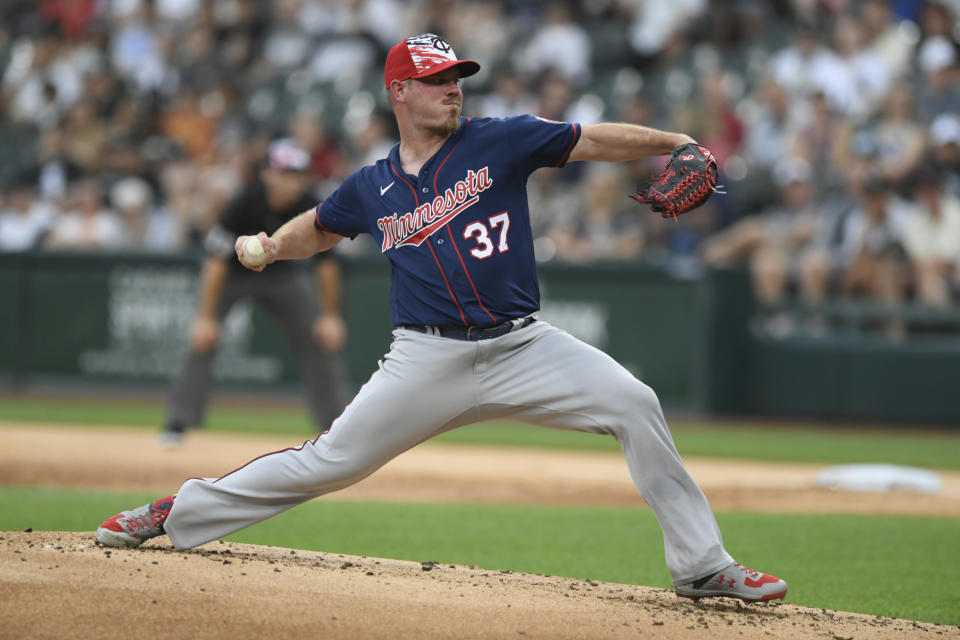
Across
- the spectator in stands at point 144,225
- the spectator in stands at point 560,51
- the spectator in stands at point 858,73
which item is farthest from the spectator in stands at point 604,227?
the spectator in stands at point 144,225

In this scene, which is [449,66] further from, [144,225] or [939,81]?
[144,225]

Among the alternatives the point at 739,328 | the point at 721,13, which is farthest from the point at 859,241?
the point at 721,13

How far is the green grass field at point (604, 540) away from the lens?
5707 mm

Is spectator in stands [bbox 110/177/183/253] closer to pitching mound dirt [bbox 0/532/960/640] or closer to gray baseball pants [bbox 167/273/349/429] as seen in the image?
gray baseball pants [bbox 167/273/349/429]

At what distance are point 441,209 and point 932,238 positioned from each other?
9241 millimetres

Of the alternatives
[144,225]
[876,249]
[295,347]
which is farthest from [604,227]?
[144,225]

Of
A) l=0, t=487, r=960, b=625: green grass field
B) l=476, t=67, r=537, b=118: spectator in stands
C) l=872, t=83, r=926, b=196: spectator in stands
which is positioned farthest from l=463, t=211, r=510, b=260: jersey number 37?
l=476, t=67, r=537, b=118: spectator in stands

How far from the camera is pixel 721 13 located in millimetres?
16141

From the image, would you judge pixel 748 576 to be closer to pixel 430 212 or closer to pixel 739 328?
pixel 430 212

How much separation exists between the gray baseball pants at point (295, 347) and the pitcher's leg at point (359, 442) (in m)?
5.32

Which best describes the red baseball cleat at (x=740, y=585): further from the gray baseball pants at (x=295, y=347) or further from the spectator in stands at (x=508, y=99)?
the spectator in stands at (x=508, y=99)

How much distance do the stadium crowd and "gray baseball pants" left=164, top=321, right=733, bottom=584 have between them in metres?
6.62

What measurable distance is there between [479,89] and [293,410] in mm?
5122

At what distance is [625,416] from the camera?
4.56m
